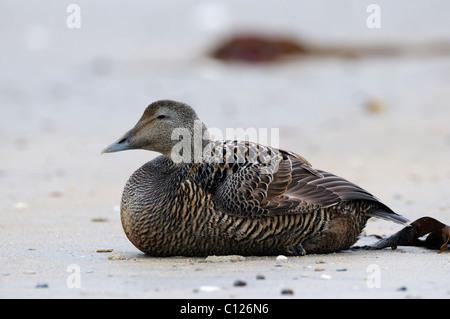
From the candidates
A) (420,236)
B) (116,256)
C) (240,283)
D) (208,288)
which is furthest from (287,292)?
(420,236)

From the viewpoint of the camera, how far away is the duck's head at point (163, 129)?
562 cm

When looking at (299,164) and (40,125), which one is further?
(40,125)

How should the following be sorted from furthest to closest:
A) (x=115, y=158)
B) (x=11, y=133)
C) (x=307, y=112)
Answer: (x=307, y=112), (x=11, y=133), (x=115, y=158)

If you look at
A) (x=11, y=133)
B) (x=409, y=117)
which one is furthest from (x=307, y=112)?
(x=11, y=133)

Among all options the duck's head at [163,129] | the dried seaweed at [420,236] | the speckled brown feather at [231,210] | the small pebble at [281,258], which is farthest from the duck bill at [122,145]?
the dried seaweed at [420,236]

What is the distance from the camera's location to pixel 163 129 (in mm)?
5625

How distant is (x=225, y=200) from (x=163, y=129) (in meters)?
0.76

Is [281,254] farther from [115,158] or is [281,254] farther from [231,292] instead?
[115,158]

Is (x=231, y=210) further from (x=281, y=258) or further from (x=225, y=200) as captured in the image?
(x=281, y=258)

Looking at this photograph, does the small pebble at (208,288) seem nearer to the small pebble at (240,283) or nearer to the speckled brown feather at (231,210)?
the small pebble at (240,283)

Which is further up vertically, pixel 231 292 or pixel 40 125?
pixel 40 125

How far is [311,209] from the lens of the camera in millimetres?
5438

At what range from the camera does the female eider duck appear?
209 inches
